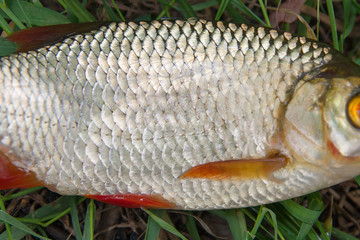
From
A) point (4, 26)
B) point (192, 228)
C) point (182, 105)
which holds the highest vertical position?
point (4, 26)

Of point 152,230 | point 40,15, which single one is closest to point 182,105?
point 152,230

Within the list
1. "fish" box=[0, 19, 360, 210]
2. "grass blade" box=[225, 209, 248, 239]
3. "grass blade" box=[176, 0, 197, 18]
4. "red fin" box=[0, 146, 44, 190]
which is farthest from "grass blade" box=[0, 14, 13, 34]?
"grass blade" box=[225, 209, 248, 239]

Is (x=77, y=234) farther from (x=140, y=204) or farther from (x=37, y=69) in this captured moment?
(x=37, y=69)

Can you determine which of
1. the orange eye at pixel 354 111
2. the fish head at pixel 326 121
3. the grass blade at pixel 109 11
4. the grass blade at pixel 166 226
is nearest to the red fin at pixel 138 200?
the grass blade at pixel 166 226

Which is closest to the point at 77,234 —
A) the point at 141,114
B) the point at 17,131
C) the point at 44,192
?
the point at 44,192

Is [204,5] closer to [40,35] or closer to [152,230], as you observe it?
[40,35]

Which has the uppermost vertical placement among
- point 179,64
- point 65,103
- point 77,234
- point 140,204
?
point 179,64
